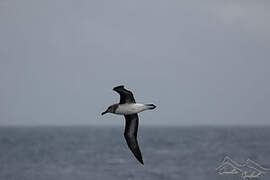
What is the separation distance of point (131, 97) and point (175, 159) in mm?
44919

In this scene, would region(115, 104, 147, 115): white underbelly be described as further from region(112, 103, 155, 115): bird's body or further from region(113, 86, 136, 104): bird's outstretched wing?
region(113, 86, 136, 104): bird's outstretched wing

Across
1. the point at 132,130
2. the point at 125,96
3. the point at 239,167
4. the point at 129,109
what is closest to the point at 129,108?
the point at 129,109

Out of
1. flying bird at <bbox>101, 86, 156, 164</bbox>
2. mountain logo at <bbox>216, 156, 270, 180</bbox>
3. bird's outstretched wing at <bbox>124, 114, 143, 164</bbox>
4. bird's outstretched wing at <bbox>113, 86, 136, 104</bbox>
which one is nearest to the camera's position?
bird's outstretched wing at <bbox>113, 86, 136, 104</bbox>

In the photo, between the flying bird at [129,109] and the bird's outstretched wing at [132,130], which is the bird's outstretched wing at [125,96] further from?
the bird's outstretched wing at [132,130]

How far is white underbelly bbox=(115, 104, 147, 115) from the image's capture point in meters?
21.4

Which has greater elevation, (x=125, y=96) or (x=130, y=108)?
(x=125, y=96)

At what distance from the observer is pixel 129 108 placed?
70.8 feet

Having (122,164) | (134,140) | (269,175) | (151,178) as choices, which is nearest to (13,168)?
(122,164)

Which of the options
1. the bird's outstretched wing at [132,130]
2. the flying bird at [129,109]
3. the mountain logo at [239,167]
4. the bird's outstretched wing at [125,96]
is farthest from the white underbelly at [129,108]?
the mountain logo at [239,167]

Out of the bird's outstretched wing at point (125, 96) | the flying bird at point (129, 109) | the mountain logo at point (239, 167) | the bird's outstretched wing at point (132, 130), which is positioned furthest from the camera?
the mountain logo at point (239, 167)

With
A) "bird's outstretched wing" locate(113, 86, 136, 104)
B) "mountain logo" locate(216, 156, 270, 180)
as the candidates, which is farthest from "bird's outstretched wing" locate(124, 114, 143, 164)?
"mountain logo" locate(216, 156, 270, 180)

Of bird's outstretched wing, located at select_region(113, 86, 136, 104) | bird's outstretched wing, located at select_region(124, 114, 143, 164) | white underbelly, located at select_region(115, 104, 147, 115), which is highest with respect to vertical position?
bird's outstretched wing, located at select_region(113, 86, 136, 104)

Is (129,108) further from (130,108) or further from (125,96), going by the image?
(125,96)

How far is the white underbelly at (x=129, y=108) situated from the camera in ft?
70.2
